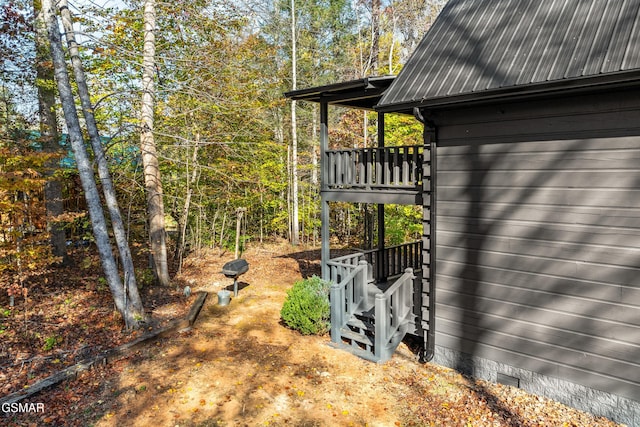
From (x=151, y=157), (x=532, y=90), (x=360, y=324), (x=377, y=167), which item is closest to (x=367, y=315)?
(x=360, y=324)

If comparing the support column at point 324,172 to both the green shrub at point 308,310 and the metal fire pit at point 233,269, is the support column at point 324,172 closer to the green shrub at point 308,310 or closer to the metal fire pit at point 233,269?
the green shrub at point 308,310

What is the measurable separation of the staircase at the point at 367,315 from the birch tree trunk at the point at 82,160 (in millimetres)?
3562

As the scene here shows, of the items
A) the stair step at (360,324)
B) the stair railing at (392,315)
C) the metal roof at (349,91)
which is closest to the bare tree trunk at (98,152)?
the metal roof at (349,91)

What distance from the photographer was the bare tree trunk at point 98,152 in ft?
20.6

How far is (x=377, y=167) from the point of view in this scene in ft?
22.9

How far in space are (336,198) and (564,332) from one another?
177 inches

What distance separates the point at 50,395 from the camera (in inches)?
182

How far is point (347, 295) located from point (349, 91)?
12.8 feet

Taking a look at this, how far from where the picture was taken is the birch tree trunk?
19.8 feet

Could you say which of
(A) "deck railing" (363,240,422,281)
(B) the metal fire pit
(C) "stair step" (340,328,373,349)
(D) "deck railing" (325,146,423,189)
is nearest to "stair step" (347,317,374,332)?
(C) "stair step" (340,328,373,349)

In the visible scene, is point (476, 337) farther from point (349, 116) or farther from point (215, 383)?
point (349, 116)

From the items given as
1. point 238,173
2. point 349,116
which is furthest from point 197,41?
point 349,116

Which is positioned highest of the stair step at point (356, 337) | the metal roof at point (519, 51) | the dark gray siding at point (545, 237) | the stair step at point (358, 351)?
the metal roof at point (519, 51)

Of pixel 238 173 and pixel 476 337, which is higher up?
pixel 238 173
